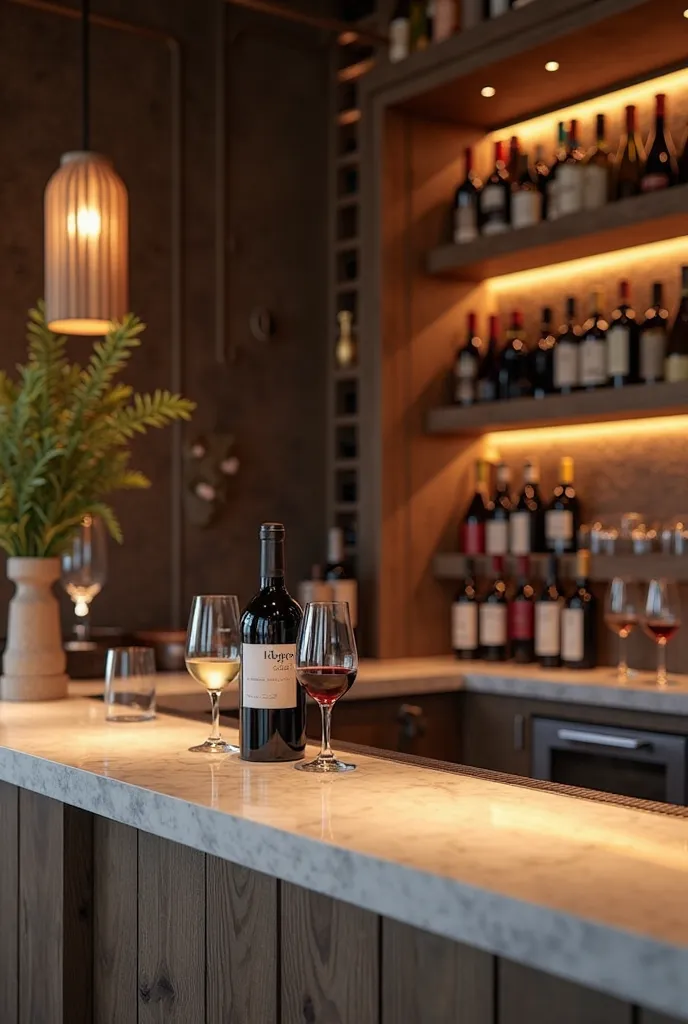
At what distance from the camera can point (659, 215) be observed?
328cm

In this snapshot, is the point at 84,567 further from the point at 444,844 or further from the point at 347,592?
the point at 444,844

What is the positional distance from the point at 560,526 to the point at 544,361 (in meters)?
0.50

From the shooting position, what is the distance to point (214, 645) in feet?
6.14

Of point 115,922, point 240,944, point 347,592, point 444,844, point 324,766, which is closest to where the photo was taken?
point 444,844

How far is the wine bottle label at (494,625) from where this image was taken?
3.79 meters

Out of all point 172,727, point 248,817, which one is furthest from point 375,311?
point 248,817

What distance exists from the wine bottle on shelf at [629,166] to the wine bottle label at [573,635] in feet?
3.83

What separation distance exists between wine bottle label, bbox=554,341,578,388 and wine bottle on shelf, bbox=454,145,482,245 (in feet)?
1.59

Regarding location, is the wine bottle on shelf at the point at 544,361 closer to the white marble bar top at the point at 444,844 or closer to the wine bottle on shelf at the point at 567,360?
the wine bottle on shelf at the point at 567,360

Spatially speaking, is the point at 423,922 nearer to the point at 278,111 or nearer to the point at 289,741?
the point at 289,741

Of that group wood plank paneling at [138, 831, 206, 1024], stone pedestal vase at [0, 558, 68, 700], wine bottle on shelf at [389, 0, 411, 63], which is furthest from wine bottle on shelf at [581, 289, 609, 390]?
wood plank paneling at [138, 831, 206, 1024]

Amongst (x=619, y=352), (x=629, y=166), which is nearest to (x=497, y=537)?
(x=619, y=352)

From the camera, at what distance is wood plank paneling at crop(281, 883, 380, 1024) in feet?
4.45

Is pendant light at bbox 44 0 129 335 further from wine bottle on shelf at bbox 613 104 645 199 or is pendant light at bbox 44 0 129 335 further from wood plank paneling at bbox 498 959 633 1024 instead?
wood plank paneling at bbox 498 959 633 1024
